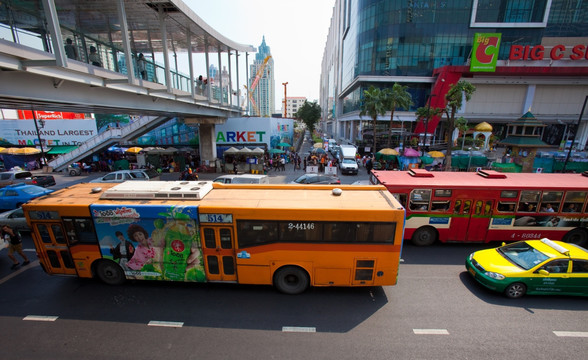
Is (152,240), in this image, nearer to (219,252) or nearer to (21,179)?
(219,252)

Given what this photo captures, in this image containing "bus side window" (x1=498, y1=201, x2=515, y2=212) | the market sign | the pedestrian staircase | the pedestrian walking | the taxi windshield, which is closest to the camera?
the taxi windshield

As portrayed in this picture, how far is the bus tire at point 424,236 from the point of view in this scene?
9.88 metres

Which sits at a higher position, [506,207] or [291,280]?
[506,207]

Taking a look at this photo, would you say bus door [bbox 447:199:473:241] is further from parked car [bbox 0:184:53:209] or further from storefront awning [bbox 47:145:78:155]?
storefront awning [bbox 47:145:78:155]

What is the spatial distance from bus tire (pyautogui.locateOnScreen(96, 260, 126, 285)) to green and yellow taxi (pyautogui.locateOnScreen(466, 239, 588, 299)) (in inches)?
417

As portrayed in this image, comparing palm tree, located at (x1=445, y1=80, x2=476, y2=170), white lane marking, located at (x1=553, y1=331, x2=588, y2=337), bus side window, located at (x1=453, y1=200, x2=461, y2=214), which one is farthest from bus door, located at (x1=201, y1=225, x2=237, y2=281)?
palm tree, located at (x1=445, y1=80, x2=476, y2=170)

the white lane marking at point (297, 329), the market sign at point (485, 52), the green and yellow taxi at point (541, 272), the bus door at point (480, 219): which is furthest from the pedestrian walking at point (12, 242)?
the market sign at point (485, 52)

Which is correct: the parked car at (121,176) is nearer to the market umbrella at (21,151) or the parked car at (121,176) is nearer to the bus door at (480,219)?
the market umbrella at (21,151)

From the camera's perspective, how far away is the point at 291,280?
7098 mm

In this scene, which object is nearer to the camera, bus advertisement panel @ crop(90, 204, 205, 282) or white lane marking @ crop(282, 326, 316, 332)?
white lane marking @ crop(282, 326, 316, 332)

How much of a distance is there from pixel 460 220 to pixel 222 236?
8.83 meters

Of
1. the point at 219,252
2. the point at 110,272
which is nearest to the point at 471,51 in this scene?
the point at 219,252

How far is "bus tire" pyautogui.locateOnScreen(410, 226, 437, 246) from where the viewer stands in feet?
32.4

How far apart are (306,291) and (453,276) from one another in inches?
193
